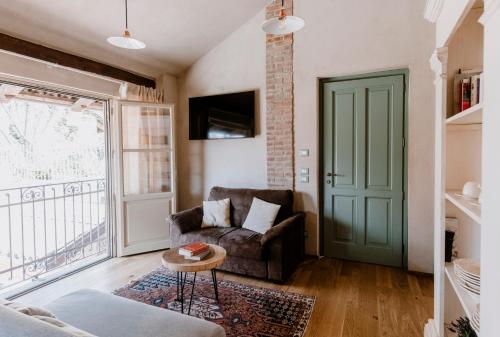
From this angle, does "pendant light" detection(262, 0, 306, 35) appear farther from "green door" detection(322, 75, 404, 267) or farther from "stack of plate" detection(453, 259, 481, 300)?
"stack of plate" detection(453, 259, 481, 300)

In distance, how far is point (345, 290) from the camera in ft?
9.29

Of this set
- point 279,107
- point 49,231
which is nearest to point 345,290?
point 279,107

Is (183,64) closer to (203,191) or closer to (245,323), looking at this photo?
(203,191)

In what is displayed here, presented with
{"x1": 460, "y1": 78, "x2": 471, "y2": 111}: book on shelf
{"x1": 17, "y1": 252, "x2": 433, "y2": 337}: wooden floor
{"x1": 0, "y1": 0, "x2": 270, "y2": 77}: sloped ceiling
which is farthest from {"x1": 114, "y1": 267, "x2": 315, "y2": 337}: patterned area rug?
{"x1": 0, "y1": 0, "x2": 270, "y2": 77}: sloped ceiling

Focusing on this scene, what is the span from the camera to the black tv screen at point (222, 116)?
13.1 ft

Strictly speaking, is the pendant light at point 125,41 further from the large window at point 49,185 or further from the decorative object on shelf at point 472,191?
the decorative object on shelf at point 472,191

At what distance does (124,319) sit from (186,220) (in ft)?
6.67

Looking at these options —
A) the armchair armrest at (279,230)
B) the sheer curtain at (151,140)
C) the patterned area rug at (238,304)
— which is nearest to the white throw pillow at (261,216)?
the armchair armrest at (279,230)

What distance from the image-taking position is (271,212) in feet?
11.2

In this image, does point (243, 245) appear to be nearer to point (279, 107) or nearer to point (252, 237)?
point (252, 237)

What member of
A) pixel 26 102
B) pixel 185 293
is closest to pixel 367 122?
pixel 185 293

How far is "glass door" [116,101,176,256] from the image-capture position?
3865 mm

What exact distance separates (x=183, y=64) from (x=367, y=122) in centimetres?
288

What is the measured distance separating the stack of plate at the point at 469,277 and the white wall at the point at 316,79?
1713 millimetres
